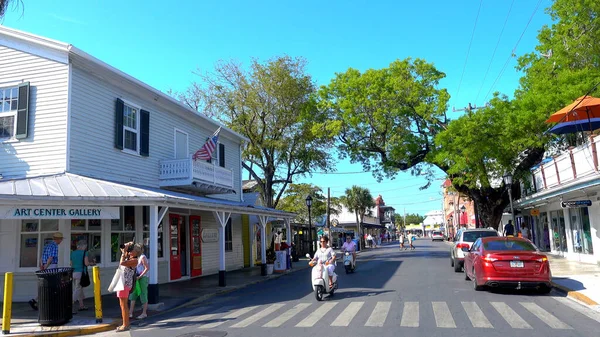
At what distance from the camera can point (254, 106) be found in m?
30.6

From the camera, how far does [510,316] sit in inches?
358

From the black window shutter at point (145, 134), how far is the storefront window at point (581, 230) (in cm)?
1782

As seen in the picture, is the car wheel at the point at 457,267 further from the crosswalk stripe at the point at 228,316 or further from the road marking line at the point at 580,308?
the crosswalk stripe at the point at 228,316

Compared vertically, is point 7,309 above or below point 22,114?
below

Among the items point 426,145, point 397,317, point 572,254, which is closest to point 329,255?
point 397,317

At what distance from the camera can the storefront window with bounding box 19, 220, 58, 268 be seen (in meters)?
13.2

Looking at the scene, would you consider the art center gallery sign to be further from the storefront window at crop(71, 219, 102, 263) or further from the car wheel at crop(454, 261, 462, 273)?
the car wheel at crop(454, 261, 462, 273)

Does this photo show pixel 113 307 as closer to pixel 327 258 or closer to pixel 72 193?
pixel 72 193

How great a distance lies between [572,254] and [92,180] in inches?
808

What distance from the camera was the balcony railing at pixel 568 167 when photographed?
16.4 m

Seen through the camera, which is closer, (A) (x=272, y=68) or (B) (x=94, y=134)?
(B) (x=94, y=134)

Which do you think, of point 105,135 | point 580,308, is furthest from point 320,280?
point 105,135

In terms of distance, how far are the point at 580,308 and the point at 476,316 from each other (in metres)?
2.69

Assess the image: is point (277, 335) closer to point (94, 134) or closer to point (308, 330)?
point (308, 330)
